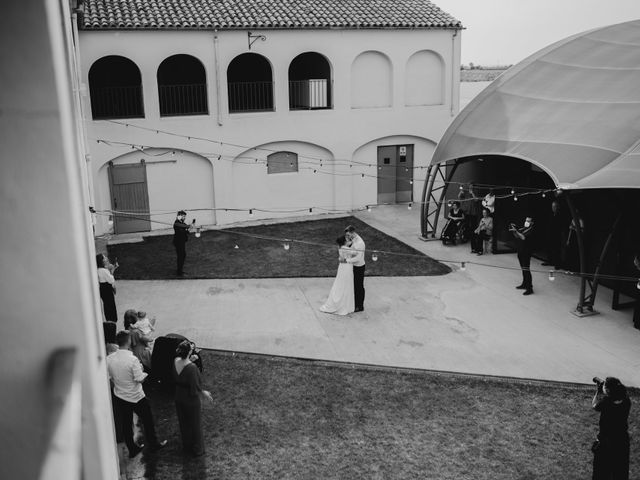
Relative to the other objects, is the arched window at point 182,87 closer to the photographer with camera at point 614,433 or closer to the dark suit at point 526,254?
the dark suit at point 526,254

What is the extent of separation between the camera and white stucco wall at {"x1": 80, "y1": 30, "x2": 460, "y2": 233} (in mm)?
21578

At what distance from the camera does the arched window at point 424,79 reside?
25516 mm

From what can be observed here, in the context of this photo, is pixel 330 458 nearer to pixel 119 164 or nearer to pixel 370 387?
pixel 370 387

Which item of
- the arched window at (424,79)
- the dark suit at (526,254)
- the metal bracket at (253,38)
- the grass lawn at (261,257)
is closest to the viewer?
the dark suit at (526,254)

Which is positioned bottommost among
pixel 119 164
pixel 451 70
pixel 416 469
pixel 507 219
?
pixel 416 469

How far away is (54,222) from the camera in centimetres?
113

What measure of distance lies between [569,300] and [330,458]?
8.49 meters

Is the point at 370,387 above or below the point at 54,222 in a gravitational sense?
below


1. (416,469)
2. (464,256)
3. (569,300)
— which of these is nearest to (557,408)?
(416,469)

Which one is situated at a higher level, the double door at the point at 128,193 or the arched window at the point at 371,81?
the arched window at the point at 371,81

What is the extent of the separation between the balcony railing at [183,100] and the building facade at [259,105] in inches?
3.0

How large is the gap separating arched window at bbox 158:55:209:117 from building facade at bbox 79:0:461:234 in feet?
0.16

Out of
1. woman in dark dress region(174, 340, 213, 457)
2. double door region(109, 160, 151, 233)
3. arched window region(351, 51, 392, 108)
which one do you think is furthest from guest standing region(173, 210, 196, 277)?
arched window region(351, 51, 392, 108)

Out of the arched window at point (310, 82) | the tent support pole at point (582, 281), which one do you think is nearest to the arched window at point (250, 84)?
the arched window at point (310, 82)
